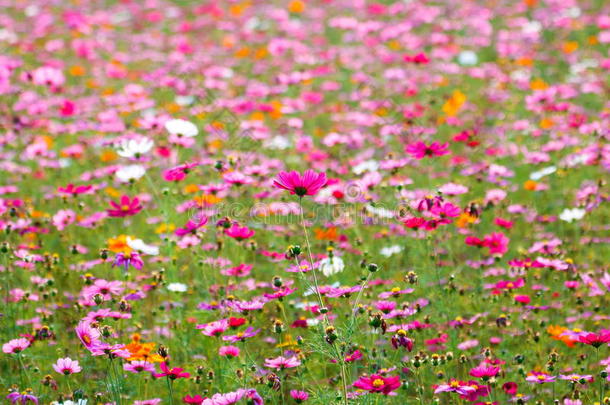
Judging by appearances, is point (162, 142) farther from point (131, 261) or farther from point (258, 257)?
point (131, 261)

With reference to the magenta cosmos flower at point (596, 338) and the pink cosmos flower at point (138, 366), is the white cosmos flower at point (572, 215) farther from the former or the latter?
the pink cosmos flower at point (138, 366)

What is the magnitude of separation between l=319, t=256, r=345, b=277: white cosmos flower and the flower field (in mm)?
71

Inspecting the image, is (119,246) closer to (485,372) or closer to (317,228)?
(317,228)

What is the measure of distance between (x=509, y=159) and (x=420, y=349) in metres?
2.15

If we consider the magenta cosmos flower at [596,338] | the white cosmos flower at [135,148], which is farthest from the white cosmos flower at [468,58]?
the magenta cosmos flower at [596,338]

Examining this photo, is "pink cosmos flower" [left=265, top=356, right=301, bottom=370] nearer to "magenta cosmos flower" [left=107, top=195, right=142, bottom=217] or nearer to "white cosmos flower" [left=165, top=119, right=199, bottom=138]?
"magenta cosmos flower" [left=107, top=195, right=142, bottom=217]

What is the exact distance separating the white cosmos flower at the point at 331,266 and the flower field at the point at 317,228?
0.23ft

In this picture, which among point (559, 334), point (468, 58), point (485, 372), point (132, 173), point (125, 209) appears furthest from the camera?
point (468, 58)

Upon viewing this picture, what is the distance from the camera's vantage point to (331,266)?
273 centimetres

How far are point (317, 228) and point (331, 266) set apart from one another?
895 mm

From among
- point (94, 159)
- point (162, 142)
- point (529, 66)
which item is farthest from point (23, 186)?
point (529, 66)

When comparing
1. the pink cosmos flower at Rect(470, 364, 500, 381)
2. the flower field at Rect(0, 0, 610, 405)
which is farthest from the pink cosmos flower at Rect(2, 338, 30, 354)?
the pink cosmos flower at Rect(470, 364, 500, 381)

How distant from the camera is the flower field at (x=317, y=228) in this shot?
2326 millimetres

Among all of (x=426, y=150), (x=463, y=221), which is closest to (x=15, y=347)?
(x=426, y=150)
